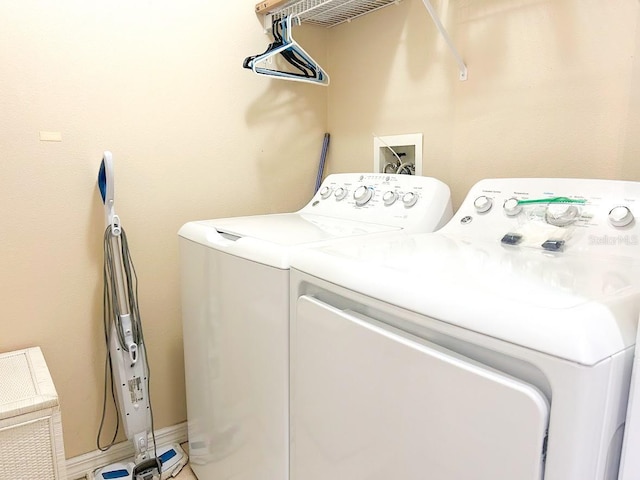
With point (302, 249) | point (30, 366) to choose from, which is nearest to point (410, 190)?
point (302, 249)

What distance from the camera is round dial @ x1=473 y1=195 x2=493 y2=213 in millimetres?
1228

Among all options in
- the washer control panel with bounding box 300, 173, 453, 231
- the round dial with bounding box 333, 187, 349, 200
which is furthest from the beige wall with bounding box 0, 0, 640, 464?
the round dial with bounding box 333, 187, 349, 200

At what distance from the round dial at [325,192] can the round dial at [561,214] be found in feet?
2.75

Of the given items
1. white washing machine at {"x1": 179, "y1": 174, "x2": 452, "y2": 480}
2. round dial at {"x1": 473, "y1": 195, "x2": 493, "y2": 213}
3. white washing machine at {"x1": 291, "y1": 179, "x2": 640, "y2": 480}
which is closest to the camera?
white washing machine at {"x1": 291, "y1": 179, "x2": 640, "y2": 480}

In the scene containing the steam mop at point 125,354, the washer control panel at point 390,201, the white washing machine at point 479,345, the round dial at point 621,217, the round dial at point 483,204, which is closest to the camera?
the white washing machine at point 479,345

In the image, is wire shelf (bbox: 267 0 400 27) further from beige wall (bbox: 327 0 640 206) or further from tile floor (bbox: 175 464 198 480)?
tile floor (bbox: 175 464 198 480)

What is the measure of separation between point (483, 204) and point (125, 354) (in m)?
1.29

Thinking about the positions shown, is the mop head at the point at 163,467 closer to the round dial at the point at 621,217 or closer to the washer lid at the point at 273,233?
the washer lid at the point at 273,233

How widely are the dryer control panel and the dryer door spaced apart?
0.51m

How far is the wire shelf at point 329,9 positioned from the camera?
1700 mm

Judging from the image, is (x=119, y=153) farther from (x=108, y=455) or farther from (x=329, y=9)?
(x=108, y=455)

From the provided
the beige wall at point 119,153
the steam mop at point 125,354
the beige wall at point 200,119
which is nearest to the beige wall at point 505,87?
the beige wall at point 200,119

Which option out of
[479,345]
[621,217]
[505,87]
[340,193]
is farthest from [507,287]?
[340,193]

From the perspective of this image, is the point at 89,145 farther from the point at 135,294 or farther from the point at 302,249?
the point at 302,249
